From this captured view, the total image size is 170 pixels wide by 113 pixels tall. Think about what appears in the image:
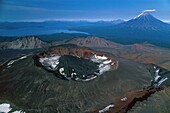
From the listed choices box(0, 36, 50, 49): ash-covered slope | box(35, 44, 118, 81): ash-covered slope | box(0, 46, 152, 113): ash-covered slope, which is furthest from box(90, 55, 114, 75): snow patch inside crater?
box(0, 36, 50, 49): ash-covered slope

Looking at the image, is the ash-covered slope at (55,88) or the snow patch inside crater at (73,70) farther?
the snow patch inside crater at (73,70)

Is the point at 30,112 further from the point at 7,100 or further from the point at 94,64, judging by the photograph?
the point at 94,64

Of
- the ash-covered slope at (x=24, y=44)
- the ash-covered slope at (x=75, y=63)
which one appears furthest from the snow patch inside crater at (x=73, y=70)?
the ash-covered slope at (x=24, y=44)

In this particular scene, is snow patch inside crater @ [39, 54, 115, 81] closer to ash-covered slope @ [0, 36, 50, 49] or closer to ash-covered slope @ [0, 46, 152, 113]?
ash-covered slope @ [0, 46, 152, 113]

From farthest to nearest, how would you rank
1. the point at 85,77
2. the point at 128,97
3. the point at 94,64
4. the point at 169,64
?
the point at 169,64
the point at 94,64
the point at 85,77
the point at 128,97

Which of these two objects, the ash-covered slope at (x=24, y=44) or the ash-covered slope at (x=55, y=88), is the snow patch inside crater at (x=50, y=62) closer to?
the ash-covered slope at (x=55, y=88)

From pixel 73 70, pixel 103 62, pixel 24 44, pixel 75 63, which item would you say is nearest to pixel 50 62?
pixel 75 63

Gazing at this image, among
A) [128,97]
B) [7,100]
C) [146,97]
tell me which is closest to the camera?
[146,97]

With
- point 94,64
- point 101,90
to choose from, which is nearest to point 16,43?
point 94,64
